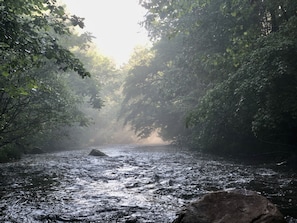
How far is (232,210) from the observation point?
4.39m

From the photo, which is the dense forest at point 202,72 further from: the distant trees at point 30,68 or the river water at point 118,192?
the river water at point 118,192

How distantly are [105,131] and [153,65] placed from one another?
29124 mm

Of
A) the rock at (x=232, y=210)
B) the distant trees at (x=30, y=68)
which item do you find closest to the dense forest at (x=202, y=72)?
the distant trees at (x=30, y=68)

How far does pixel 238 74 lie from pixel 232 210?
27.3 feet

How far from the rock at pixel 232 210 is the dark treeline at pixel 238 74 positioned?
553cm

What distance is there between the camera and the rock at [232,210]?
4.20 meters

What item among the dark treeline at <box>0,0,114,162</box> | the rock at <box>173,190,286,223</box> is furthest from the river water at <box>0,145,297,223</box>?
the dark treeline at <box>0,0,114,162</box>

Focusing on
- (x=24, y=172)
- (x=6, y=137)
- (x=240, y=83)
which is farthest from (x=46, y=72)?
(x=240, y=83)

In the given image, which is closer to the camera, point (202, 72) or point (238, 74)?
point (238, 74)

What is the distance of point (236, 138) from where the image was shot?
682 inches

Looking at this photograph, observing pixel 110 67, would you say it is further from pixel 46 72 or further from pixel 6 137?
pixel 6 137

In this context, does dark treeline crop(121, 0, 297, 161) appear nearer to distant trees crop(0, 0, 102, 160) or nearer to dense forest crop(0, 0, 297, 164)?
dense forest crop(0, 0, 297, 164)

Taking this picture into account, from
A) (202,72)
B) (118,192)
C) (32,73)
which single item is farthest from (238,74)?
(32,73)

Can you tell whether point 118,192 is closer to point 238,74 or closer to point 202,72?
point 238,74
